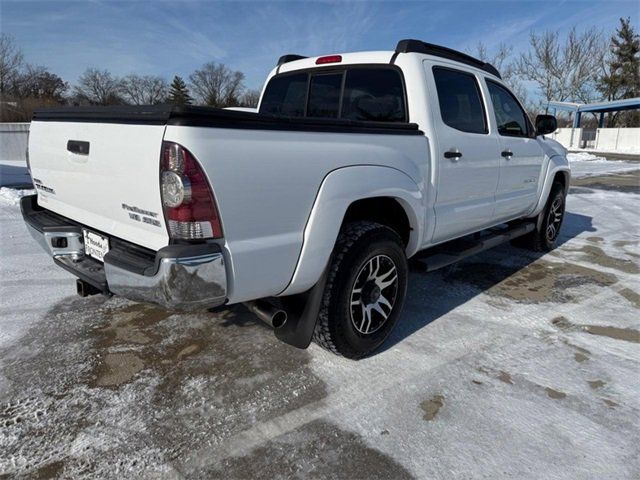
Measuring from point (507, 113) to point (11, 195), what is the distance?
776 centimetres

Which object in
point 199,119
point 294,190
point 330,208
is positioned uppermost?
point 199,119

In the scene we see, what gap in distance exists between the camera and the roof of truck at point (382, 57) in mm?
3312

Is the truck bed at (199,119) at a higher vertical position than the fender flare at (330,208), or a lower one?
higher

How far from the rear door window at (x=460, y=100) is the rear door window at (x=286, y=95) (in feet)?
3.89

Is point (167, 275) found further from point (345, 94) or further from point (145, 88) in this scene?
point (145, 88)

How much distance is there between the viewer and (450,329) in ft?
11.4

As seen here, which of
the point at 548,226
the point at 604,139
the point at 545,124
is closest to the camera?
the point at 545,124

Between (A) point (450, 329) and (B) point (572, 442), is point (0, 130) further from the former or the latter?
(B) point (572, 442)

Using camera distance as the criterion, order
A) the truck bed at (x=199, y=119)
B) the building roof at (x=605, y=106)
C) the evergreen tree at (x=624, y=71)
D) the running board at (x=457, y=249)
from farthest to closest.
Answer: the evergreen tree at (x=624, y=71) < the building roof at (x=605, y=106) < the running board at (x=457, y=249) < the truck bed at (x=199, y=119)

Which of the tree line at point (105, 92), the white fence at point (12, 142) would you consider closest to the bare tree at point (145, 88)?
the tree line at point (105, 92)

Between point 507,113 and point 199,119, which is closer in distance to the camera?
point 199,119

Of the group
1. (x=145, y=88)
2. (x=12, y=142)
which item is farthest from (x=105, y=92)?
(x=12, y=142)

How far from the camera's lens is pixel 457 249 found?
3.92 meters

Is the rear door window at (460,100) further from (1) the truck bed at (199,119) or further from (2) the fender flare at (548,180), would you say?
(2) the fender flare at (548,180)
